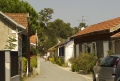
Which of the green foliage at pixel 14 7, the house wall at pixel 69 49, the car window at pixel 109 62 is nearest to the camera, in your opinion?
the car window at pixel 109 62

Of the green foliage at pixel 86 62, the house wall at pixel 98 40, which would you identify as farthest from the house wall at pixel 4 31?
the house wall at pixel 98 40

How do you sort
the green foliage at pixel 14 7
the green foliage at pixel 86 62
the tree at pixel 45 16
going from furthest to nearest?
1. the tree at pixel 45 16
2. the green foliage at pixel 14 7
3. the green foliage at pixel 86 62

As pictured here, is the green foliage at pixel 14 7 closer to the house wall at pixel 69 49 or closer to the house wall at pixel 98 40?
the house wall at pixel 69 49

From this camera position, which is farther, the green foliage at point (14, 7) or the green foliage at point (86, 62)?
the green foliage at point (14, 7)

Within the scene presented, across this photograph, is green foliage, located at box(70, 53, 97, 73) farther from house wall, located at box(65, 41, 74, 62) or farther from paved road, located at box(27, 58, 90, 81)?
house wall, located at box(65, 41, 74, 62)

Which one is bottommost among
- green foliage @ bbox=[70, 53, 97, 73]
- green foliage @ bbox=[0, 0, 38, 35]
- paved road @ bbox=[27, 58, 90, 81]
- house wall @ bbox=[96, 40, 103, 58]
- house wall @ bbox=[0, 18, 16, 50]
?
paved road @ bbox=[27, 58, 90, 81]

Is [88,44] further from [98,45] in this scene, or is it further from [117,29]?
[117,29]

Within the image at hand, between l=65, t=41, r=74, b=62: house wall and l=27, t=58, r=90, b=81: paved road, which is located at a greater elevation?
l=65, t=41, r=74, b=62: house wall

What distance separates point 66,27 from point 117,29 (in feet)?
279

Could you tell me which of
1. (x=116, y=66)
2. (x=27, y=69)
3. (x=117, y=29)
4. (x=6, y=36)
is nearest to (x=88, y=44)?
(x=117, y=29)

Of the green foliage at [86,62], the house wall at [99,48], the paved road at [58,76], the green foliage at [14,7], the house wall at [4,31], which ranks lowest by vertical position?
the paved road at [58,76]

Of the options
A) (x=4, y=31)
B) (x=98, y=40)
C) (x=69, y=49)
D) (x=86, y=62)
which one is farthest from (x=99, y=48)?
(x=69, y=49)

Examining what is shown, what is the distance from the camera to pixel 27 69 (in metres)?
25.3

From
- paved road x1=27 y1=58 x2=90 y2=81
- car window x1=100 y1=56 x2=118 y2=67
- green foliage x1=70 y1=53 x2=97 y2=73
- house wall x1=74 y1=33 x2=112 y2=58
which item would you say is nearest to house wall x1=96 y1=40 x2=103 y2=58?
house wall x1=74 y1=33 x2=112 y2=58
